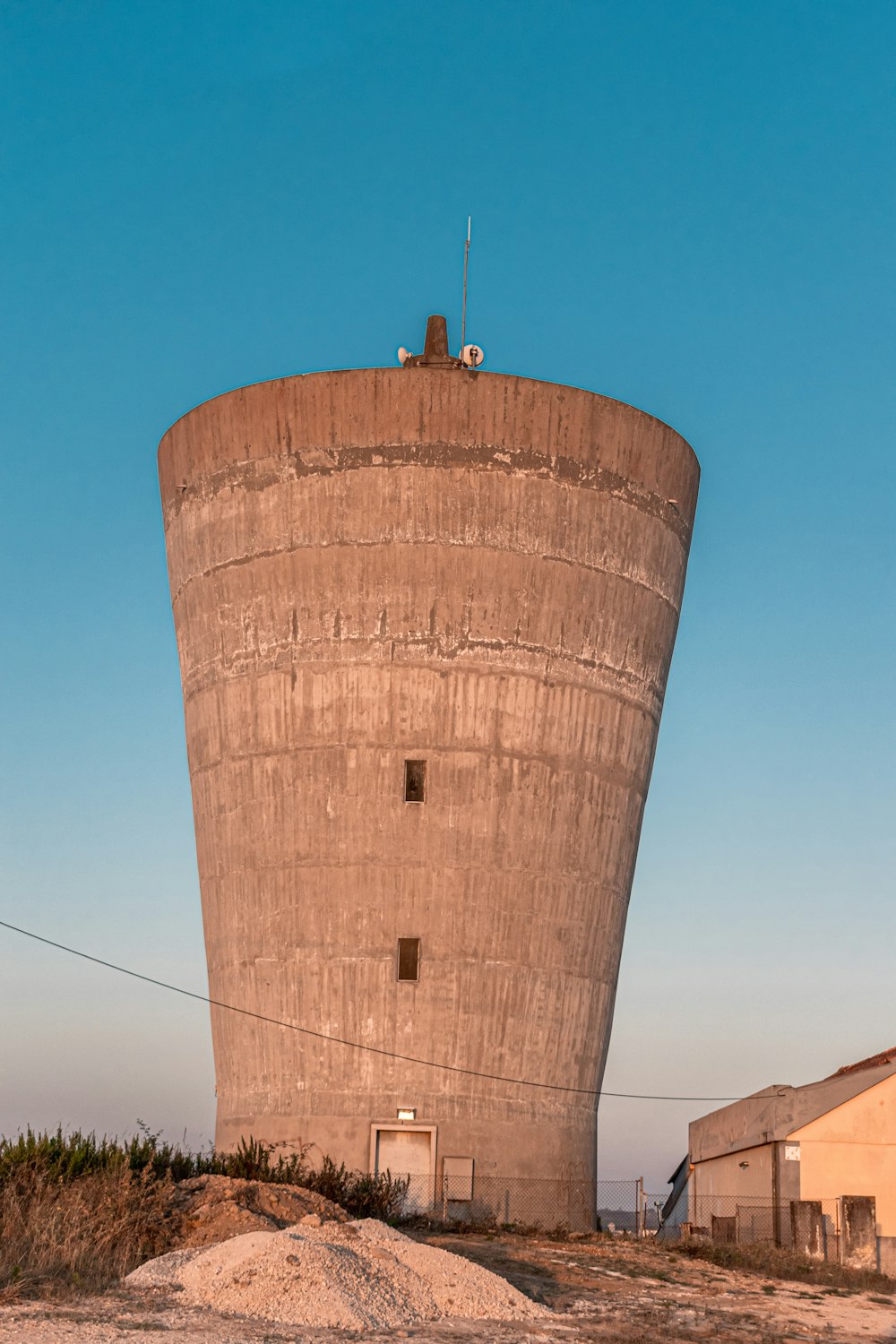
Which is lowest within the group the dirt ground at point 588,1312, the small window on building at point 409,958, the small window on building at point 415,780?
the dirt ground at point 588,1312

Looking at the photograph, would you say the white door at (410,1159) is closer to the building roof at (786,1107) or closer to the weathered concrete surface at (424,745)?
the weathered concrete surface at (424,745)

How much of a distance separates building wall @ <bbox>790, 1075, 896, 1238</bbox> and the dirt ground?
12.9 ft

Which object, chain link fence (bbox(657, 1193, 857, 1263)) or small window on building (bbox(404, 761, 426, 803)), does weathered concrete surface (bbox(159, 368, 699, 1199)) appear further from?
chain link fence (bbox(657, 1193, 857, 1263))

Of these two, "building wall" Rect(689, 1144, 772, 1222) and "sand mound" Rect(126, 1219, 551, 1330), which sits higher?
"building wall" Rect(689, 1144, 772, 1222)

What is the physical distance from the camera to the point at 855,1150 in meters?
26.5

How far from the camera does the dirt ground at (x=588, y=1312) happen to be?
1324 cm

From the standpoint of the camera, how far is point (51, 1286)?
14.5 meters

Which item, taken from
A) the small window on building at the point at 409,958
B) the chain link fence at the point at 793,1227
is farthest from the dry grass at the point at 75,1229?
the chain link fence at the point at 793,1227

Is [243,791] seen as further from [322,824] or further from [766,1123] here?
[766,1123]

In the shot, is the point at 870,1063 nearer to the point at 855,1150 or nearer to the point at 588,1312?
the point at 855,1150

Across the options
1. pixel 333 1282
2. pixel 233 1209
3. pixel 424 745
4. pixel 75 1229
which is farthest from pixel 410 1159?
pixel 333 1282

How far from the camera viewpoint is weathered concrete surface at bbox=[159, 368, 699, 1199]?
86.3 ft

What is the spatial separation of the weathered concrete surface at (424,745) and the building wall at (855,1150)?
13.1 feet

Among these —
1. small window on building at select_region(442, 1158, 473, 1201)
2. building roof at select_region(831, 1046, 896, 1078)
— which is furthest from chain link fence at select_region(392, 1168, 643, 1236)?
building roof at select_region(831, 1046, 896, 1078)
